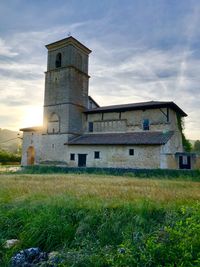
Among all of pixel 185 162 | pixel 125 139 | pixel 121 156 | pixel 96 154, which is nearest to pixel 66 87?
pixel 96 154

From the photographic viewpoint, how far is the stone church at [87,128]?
2267 cm

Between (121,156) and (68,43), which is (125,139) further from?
(68,43)

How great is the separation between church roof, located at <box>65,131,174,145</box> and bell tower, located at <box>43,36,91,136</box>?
2184 mm

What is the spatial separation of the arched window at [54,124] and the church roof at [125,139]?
2610mm

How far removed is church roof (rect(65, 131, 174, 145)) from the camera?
2166cm

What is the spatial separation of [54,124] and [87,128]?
151 inches

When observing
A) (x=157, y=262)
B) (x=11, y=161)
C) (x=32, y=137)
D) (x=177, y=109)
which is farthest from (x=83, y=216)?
(x=11, y=161)

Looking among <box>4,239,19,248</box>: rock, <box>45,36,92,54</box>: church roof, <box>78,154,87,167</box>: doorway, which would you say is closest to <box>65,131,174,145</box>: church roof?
<box>78,154,87,167</box>: doorway

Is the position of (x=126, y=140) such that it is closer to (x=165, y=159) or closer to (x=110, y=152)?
(x=110, y=152)

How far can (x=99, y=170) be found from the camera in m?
22.5

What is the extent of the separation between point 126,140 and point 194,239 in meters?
19.6

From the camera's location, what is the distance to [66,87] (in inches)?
1085

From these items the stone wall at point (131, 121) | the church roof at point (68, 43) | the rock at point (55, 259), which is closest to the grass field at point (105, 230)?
the rock at point (55, 259)

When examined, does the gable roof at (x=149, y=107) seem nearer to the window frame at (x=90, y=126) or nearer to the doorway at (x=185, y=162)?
the window frame at (x=90, y=126)
